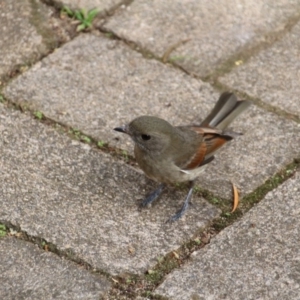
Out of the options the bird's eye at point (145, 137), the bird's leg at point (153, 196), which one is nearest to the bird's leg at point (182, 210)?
the bird's leg at point (153, 196)

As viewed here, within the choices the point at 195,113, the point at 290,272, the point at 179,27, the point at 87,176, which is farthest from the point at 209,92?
the point at 290,272

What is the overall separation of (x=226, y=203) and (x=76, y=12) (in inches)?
93.4

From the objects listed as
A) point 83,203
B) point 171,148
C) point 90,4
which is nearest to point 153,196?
point 171,148

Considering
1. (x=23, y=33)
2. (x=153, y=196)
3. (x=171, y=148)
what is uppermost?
(x=171, y=148)

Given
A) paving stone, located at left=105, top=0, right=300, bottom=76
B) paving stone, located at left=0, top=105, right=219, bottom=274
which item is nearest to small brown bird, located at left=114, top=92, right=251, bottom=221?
paving stone, located at left=0, top=105, right=219, bottom=274

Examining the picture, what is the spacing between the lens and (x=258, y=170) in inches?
224

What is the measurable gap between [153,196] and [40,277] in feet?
3.52

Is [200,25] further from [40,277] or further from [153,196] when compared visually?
[40,277]

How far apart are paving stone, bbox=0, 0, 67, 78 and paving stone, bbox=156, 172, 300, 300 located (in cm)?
231

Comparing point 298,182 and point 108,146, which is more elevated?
point 298,182

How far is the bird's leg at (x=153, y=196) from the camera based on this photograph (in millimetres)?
5422

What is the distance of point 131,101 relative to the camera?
6.25 m

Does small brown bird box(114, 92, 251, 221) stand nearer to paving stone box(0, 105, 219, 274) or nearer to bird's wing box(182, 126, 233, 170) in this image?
bird's wing box(182, 126, 233, 170)

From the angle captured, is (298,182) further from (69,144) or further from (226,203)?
(69,144)
